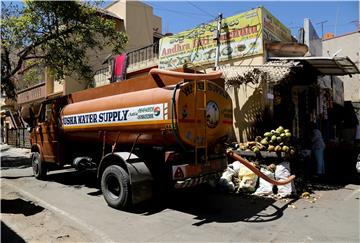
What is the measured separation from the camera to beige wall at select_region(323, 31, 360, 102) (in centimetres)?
2075

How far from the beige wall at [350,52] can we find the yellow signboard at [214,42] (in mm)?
11101

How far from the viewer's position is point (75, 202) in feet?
25.6

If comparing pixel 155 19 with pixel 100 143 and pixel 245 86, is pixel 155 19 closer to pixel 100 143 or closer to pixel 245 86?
pixel 245 86

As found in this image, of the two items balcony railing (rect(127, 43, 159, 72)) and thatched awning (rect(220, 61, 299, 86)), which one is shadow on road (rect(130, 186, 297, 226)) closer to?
thatched awning (rect(220, 61, 299, 86))

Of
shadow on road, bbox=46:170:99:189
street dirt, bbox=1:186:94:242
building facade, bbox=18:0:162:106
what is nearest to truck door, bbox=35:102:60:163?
shadow on road, bbox=46:170:99:189

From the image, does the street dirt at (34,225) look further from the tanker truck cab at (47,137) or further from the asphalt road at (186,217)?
the tanker truck cab at (47,137)

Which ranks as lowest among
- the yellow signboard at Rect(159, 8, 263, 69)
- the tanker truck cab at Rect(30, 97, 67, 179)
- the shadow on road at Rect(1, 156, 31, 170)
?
the shadow on road at Rect(1, 156, 31, 170)

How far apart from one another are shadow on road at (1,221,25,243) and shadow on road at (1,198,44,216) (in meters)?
1.07

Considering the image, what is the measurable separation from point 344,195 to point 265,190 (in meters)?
1.92

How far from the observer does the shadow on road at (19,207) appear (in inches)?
277

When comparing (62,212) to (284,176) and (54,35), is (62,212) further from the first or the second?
(54,35)

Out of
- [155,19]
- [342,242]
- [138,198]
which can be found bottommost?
[342,242]

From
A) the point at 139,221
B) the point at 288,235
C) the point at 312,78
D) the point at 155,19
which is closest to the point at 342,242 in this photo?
the point at 288,235

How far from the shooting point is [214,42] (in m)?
12.0
